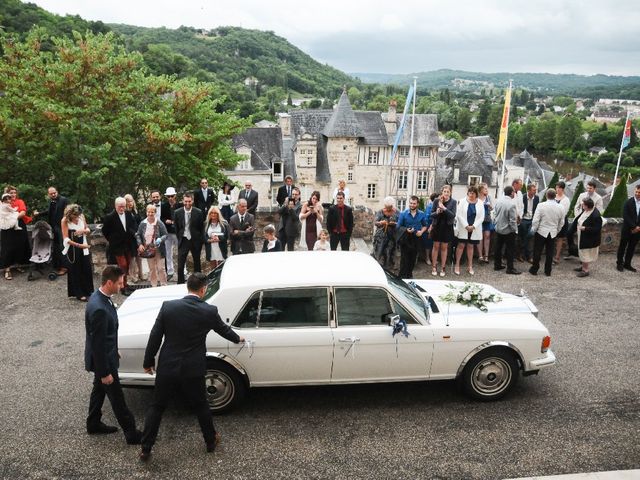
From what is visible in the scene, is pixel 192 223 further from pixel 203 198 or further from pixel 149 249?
pixel 203 198

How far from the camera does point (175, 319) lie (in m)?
5.05

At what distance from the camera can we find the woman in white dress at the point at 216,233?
403 inches

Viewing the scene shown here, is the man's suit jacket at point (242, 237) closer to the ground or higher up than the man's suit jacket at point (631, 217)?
closer to the ground

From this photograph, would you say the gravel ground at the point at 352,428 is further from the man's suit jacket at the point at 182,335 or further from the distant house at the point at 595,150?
the distant house at the point at 595,150

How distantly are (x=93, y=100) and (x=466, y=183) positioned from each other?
62582 millimetres

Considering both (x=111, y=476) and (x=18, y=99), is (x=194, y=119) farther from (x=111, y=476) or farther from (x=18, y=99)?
(x=111, y=476)

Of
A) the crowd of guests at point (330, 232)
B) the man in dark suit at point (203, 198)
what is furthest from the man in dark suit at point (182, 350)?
the man in dark suit at point (203, 198)

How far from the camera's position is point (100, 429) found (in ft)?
19.0

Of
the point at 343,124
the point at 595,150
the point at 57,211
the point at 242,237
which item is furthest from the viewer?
the point at 595,150

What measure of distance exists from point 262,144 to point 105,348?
55.1 meters

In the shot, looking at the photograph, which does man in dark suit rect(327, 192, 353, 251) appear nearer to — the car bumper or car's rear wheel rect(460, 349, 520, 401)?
car's rear wheel rect(460, 349, 520, 401)

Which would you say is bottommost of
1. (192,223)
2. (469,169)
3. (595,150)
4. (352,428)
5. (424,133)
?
(595,150)

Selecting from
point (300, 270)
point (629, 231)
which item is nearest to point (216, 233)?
point (300, 270)

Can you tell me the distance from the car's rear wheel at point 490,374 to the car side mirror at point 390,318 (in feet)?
3.67
